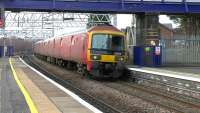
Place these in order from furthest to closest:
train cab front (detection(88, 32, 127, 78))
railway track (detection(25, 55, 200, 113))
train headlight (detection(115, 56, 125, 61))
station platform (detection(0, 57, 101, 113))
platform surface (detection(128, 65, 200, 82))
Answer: train headlight (detection(115, 56, 125, 61)), train cab front (detection(88, 32, 127, 78)), platform surface (detection(128, 65, 200, 82)), railway track (detection(25, 55, 200, 113)), station platform (detection(0, 57, 101, 113))

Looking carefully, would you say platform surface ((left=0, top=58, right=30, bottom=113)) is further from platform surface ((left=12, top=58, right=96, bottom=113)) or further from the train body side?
the train body side

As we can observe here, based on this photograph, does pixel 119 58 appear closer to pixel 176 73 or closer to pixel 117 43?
pixel 117 43

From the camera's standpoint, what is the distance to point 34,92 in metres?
18.5

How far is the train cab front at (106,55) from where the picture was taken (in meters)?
26.1

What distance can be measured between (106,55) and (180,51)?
48.1ft

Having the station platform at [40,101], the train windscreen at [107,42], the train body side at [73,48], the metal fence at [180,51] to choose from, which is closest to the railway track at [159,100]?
the station platform at [40,101]

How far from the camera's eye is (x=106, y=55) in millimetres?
26266

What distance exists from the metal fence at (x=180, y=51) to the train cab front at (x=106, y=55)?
43.5ft

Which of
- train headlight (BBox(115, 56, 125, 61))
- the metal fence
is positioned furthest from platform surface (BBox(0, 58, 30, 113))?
the metal fence

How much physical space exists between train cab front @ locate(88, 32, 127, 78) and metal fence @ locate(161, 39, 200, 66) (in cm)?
1326

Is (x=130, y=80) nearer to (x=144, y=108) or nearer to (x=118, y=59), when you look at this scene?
(x=118, y=59)

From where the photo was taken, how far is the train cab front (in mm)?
26125

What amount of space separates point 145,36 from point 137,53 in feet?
7.97

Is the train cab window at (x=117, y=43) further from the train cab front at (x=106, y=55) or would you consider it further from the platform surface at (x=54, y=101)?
the platform surface at (x=54, y=101)
